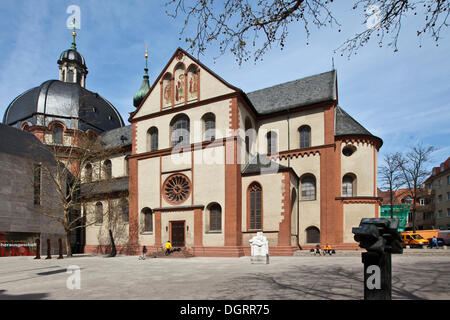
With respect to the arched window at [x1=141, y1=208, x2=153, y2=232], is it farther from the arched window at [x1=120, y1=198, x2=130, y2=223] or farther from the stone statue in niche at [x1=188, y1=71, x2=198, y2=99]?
the stone statue in niche at [x1=188, y1=71, x2=198, y2=99]

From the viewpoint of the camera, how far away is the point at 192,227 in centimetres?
2591

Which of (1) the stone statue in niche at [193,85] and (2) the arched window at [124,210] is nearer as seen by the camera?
(1) the stone statue in niche at [193,85]

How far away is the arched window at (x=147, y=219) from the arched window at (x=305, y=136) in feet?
47.5

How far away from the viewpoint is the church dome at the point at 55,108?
40.3 metres

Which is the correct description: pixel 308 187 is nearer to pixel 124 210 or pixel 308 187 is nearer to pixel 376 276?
pixel 124 210

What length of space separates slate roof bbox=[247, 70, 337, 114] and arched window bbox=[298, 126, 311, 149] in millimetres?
2043

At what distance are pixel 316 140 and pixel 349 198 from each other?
5.33 m

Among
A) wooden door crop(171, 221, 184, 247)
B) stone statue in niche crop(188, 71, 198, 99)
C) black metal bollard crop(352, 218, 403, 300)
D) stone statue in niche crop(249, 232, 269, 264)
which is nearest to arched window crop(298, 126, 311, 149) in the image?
stone statue in niche crop(188, 71, 198, 99)

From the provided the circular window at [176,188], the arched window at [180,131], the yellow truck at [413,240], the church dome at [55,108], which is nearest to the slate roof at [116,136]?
the church dome at [55,108]

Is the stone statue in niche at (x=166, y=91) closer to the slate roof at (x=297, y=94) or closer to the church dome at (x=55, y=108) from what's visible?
the slate roof at (x=297, y=94)

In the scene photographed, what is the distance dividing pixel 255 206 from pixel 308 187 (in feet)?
16.9

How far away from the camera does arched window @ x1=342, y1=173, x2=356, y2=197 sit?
26402 mm

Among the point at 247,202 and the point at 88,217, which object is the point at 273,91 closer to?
the point at 247,202
